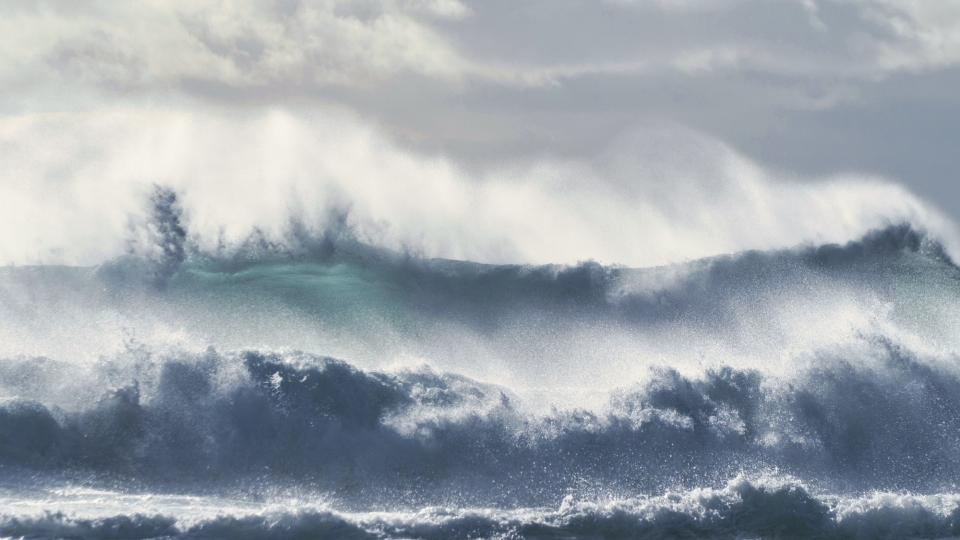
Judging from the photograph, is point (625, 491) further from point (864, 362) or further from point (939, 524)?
point (864, 362)

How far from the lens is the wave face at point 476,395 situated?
7.14 m

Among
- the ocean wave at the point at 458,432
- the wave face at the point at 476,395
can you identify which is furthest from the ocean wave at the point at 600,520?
the ocean wave at the point at 458,432

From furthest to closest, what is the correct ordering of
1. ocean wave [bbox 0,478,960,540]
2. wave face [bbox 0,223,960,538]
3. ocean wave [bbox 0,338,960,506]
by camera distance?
ocean wave [bbox 0,338,960,506] < wave face [bbox 0,223,960,538] < ocean wave [bbox 0,478,960,540]

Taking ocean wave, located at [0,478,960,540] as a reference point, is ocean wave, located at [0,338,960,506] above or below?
above

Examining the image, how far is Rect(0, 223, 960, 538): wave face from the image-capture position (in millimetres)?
7141

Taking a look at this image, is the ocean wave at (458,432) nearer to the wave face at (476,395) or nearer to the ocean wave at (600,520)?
the wave face at (476,395)

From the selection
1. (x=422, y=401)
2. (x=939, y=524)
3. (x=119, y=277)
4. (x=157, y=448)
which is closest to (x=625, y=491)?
(x=422, y=401)

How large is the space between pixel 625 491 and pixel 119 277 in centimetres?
800

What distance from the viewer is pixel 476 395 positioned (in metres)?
8.48

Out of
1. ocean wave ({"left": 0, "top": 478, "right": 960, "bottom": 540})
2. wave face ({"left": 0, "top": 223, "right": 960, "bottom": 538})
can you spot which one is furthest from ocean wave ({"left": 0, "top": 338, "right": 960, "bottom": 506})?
ocean wave ({"left": 0, "top": 478, "right": 960, "bottom": 540})

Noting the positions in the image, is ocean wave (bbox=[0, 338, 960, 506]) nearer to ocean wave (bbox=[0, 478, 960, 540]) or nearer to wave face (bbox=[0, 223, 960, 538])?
wave face (bbox=[0, 223, 960, 538])

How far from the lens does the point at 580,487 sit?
24.4ft

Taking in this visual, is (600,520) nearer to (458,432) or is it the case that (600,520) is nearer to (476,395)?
(458,432)

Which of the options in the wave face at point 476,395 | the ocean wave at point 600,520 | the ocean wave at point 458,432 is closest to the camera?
the ocean wave at point 600,520
